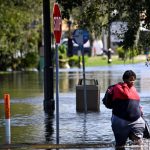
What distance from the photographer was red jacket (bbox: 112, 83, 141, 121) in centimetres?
1223

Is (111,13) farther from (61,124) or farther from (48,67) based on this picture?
(48,67)

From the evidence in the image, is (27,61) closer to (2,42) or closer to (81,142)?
(2,42)

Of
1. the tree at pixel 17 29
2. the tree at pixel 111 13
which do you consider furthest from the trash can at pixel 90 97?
the tree at pixel 17 29

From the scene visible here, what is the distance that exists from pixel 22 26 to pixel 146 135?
1877 inches

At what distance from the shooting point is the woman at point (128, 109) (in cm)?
1224

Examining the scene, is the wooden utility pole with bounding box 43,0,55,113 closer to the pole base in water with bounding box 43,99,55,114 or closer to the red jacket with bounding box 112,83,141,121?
the pole base in water with bounding box 43,99,55,114

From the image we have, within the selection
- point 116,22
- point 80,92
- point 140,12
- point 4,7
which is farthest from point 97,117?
point 4,7

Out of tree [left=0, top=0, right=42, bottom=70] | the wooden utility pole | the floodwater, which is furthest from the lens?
tree [left=0, top=0, right=42, bottom=70]

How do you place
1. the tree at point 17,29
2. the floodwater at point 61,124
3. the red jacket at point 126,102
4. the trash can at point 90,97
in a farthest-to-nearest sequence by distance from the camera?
the tree at point 17,29 < the trash can at point 90,97 < the floodwater at point 61,124 < the red jacket at point 126,102

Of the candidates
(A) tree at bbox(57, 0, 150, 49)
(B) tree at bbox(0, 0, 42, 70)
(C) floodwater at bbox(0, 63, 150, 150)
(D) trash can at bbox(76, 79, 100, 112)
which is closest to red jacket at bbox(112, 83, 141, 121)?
(C) floodwater at bbox(0, 63, 150, 150)

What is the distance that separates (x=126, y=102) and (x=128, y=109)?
14cm

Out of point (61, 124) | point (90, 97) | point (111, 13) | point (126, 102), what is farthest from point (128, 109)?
point (90, 97)

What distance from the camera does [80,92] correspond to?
22047 mm

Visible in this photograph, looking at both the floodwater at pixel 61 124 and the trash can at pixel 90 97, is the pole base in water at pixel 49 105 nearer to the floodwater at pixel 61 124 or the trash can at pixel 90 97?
the floodwater at pixel 61 124
